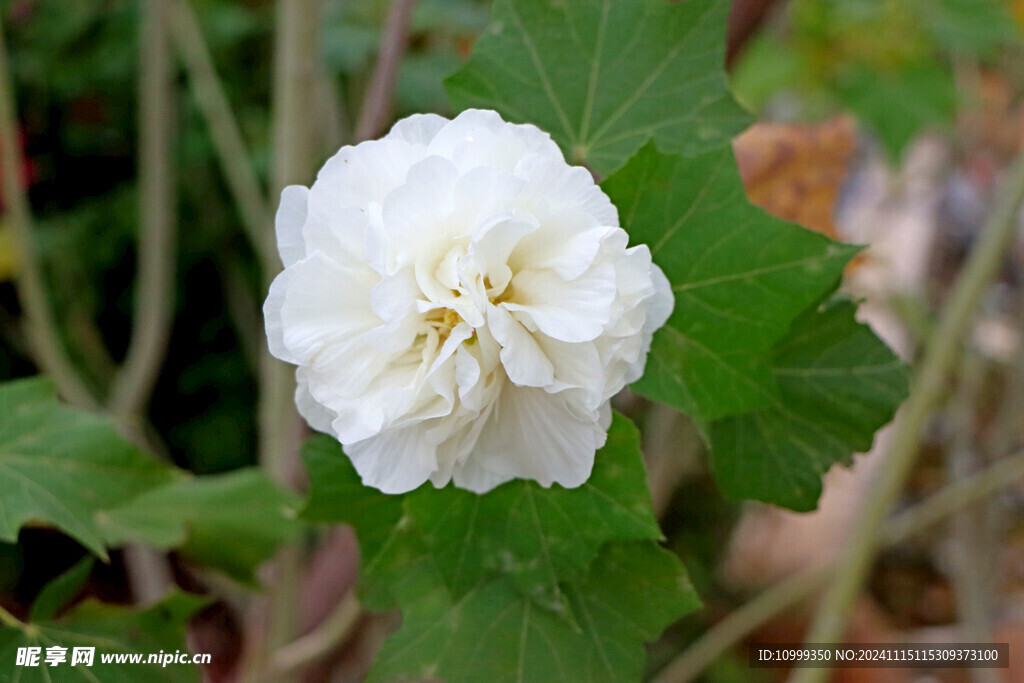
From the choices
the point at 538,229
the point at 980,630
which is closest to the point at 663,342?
the point at 538,229

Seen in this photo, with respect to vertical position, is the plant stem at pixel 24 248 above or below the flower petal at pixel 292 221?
below

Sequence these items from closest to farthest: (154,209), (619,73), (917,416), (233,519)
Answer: (619,73), (233,519), (917,416), (154,209)

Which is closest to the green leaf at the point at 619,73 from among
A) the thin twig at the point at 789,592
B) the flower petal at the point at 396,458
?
the flower petal at the point at 396,458

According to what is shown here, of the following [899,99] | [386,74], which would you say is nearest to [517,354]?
[386,74]

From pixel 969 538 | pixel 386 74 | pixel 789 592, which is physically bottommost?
pixel 969 538

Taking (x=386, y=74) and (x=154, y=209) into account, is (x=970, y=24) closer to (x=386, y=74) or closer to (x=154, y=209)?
(x=386, y=74)

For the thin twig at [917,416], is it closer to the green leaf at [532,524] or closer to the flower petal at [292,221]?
the green leaf at [532,524]
